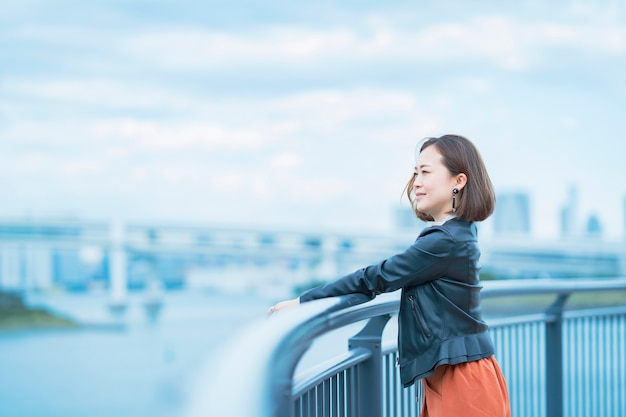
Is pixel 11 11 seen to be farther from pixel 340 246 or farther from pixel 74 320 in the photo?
pixel 340 246

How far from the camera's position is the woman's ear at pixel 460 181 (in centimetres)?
189

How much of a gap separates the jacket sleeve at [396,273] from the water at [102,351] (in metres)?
18.4

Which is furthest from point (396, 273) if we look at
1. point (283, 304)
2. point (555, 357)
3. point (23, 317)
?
point (23, 317)

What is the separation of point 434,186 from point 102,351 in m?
25.6

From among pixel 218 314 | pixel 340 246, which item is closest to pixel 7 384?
pixel 218 314

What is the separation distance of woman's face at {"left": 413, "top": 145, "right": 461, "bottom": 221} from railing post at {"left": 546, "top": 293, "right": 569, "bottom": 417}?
1.18 m

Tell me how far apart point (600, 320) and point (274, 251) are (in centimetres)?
1436

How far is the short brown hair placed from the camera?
185 centimetres

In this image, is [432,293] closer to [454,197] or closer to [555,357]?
[454,197]

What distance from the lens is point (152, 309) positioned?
22.1 meters

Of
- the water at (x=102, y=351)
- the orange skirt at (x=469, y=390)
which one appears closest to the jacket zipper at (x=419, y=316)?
the orange skirt at (x=469, y=390)

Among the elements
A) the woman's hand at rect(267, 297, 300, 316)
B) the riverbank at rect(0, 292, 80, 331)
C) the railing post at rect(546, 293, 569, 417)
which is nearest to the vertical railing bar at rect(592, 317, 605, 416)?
the railing post at rect(546, 293, 569, 417)

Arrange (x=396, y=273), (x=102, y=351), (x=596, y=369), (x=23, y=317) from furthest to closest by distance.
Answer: (x=102, y=351) < (x=23, y=317) < (x=596, y=369) < (x=396, y=273)

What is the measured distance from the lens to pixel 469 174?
6.20 ft
